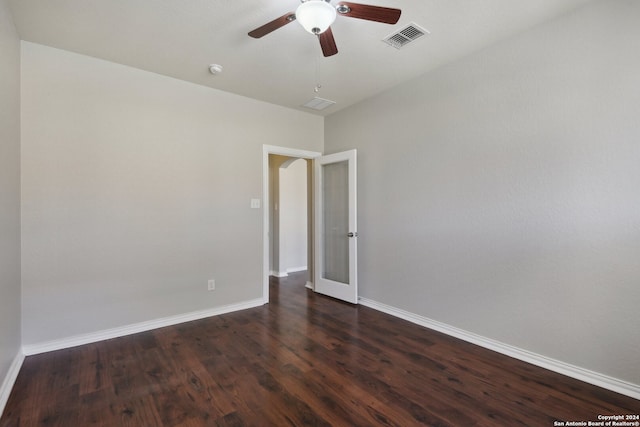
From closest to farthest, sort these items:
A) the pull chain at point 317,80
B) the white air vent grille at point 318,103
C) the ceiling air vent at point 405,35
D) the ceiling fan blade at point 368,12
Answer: the ceiling fan blade at point 368,12, the ceiling air vent at point 405,35, the pull chain at point 317,80, the white air vent grille at point 318,103

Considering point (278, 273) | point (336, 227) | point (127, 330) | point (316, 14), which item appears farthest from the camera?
point (278, 273)

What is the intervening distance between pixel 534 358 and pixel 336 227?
2659 mm

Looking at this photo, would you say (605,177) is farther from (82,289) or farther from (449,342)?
(82,289)

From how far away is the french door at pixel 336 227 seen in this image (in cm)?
398

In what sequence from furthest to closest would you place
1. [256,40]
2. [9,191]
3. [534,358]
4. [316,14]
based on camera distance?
[256,40], [534,358], [9,191], [316,14]

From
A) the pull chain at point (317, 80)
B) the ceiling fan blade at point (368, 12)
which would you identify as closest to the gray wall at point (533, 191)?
the pull chain at point (317, 80)

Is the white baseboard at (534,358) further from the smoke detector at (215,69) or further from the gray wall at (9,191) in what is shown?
the gray wall at (9,191)

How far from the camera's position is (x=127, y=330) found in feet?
9.98

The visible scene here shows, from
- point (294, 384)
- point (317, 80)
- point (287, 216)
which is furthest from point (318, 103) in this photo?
point (294, 384)

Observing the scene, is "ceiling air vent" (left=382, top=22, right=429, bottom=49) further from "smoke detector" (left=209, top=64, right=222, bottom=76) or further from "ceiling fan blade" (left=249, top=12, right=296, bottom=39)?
"smoke detector" (left=209, top=64, right=222, bottom=76)

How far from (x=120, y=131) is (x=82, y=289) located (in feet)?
5.19

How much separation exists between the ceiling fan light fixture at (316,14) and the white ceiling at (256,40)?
1.55 feet

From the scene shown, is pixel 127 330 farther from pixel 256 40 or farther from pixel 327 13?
pixel 327 13

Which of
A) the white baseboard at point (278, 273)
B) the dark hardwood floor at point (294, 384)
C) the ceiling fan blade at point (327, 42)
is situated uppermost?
the ceiling fan blade at point (327, 42)
